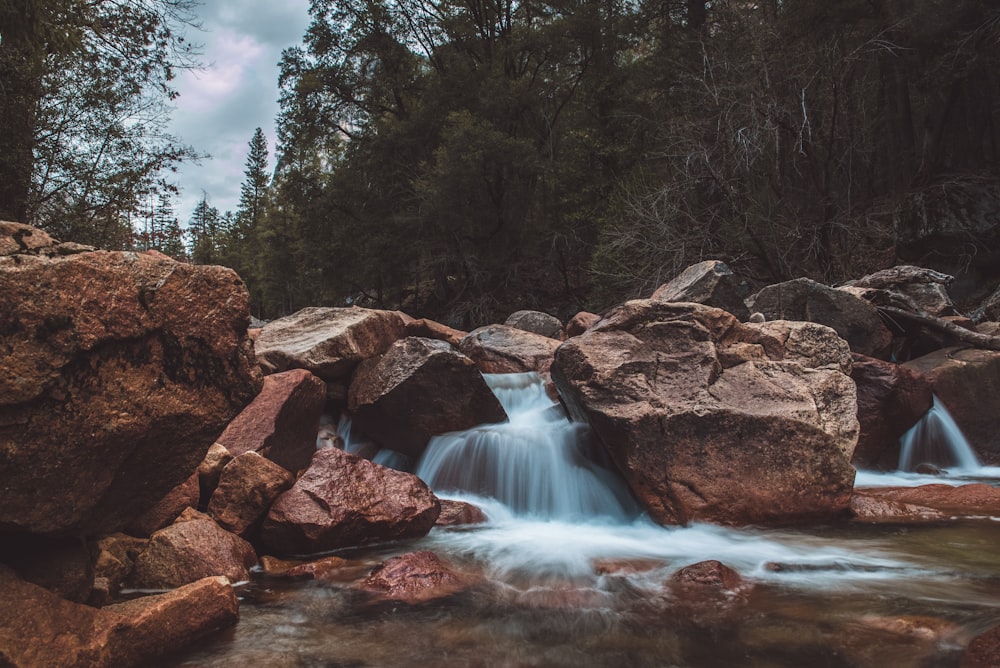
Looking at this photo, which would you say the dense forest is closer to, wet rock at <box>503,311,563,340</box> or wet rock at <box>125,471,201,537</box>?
wet rock at <box>503,311,563,340</box>

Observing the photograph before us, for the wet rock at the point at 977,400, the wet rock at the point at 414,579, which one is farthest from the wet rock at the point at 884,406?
the wet rock at the point at 414,579

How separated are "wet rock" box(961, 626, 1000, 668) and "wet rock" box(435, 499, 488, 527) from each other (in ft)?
12.9

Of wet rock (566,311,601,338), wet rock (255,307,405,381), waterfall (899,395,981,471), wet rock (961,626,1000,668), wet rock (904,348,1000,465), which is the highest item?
wet rock (566,311,601,338)

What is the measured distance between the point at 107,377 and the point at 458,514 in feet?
12.2

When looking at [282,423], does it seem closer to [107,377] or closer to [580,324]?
[107,377]

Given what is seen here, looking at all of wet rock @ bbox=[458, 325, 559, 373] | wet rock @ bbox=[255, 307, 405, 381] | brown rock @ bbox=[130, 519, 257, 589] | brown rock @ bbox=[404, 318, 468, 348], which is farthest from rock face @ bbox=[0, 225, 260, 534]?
wet rock @ bbox=[458, 325, 559, 373]

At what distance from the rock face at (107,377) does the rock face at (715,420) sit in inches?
126

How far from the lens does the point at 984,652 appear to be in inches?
107

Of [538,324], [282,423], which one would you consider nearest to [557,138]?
[538,324]

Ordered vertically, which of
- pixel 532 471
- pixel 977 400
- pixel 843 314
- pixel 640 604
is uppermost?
pixel 843 314

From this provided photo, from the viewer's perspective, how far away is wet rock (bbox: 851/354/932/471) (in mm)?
6961

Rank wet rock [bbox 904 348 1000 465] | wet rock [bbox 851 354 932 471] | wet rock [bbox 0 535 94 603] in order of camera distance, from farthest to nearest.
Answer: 1. wet rock [bbox 904 348 1000 465]
2. wet rock [bbox 851 354 932 471]
3. wet rock [bbox 0 535 94 603]

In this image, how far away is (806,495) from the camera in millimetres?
5242

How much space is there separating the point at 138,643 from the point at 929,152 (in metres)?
16.6
